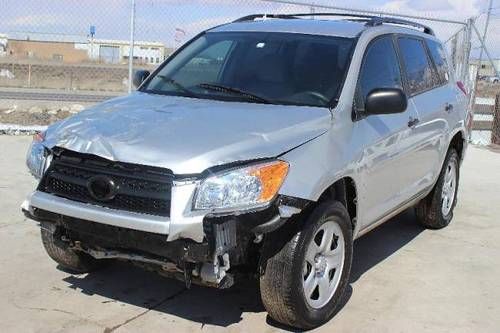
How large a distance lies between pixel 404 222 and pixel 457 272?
1545 mm

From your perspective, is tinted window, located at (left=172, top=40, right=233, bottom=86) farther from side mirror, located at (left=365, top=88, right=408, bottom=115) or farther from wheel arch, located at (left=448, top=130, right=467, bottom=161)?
wheel arch, located at (left=448, top=130, right=467, bottom=161)

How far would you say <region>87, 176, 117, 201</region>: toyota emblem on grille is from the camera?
11.6 ft

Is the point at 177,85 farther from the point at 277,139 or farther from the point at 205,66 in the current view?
the point at 277,139

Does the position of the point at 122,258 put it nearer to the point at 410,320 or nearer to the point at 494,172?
the point at 410,320

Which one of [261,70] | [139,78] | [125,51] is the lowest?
[125,51]

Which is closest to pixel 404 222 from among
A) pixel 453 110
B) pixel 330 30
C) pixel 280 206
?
pixel 453 110

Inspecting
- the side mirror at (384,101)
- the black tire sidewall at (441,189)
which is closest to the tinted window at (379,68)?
the side mirror at (384,101)

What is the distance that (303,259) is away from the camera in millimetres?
3748

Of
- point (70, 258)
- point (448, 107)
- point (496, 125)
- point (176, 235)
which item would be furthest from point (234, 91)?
point (496, 125)

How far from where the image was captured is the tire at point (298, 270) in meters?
3.68

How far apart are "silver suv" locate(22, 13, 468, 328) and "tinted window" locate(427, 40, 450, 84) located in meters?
0.86

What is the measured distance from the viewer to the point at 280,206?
350 cm

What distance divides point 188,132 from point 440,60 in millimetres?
3576

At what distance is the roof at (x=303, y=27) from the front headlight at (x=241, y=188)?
1.80m
